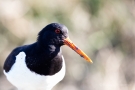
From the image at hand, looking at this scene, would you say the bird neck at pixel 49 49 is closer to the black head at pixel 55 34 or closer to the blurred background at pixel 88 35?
the black head at pixel 55 34

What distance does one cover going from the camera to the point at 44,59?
4.77m

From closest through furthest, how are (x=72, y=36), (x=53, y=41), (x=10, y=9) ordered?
(x=53, y=41)
(x=10, y=9)
(x=72, y=36)

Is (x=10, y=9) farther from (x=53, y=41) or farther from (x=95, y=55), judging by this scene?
(x=53, y=41)

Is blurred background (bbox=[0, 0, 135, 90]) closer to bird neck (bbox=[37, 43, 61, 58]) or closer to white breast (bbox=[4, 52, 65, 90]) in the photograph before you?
white breast (bbox=[4, 52, 65, 90])

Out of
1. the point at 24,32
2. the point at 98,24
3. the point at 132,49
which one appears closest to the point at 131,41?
the point at 132,49

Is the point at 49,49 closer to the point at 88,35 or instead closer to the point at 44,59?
the point at 44,59

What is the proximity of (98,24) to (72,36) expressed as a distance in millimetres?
826

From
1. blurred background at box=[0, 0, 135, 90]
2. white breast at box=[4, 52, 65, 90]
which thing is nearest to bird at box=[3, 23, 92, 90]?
white breast at box=[4, 52, 65, 90]

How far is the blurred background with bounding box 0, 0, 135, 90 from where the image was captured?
29.7 feet

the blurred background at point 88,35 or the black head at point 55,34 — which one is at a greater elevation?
the blurred background at point 88,35

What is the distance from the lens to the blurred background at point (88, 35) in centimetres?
905

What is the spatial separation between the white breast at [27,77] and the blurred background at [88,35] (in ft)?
13.3

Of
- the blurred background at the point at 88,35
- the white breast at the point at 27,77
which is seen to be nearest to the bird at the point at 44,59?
the white breast at the point at 27,77

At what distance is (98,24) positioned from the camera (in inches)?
387
